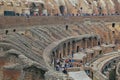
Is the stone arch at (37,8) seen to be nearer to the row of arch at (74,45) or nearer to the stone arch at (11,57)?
the row of arch at (74,45)

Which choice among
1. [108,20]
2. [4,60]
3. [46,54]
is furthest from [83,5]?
[4,60]

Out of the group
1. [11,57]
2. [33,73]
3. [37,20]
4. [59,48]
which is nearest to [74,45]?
[37,20]

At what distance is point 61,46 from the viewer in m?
31.7

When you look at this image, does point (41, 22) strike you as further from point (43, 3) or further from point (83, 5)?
point (83, 5)

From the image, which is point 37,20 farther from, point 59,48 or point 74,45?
point 74,45

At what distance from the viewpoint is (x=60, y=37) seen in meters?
34.1

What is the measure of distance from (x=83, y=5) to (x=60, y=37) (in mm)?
17184

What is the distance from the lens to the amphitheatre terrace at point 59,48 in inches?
651

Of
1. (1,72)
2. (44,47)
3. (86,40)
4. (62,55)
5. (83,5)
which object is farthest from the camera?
(83,5)

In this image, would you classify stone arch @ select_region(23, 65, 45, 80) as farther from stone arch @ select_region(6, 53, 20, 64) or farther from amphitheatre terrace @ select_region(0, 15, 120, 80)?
stone arch @ select_region(6, 53, 20, 64)

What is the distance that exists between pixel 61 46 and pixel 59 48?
0.73 m

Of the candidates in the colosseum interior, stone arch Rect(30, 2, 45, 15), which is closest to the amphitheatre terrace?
the colosseum interior

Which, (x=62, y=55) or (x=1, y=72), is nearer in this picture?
(x=1, y=72)

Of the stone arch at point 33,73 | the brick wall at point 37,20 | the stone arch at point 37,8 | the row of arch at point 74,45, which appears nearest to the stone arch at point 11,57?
the stone arch at point 33,73
